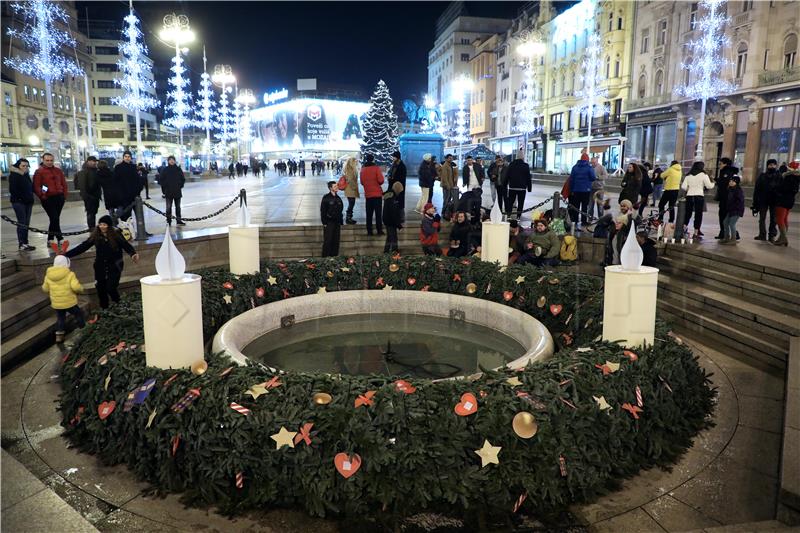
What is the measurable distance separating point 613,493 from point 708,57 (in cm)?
3181

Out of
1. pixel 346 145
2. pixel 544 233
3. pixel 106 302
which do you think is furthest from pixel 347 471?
pixel 346 145

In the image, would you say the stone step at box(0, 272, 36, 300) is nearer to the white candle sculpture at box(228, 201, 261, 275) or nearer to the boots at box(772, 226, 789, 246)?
the white candle sculpture at box(228, 201, 261, 275)

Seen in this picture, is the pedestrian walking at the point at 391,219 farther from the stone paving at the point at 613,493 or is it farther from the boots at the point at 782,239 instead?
the boots at the point at 782,239

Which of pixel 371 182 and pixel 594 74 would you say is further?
pixel 594 74

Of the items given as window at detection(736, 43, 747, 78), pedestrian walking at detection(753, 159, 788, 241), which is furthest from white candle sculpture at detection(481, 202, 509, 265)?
window at detection(736, 43, 747, 78)

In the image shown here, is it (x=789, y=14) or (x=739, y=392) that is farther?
(x=789, y=14)

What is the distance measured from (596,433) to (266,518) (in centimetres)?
236

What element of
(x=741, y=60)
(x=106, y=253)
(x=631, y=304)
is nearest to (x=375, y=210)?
(x=106, y=253)

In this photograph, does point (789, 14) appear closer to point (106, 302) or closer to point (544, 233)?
point (544, 233)

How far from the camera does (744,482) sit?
159 inches

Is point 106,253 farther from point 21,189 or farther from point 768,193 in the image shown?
point 768,193

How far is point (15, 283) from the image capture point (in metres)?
8.45

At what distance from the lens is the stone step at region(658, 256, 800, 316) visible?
7.34 m

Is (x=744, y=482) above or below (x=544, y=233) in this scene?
below
